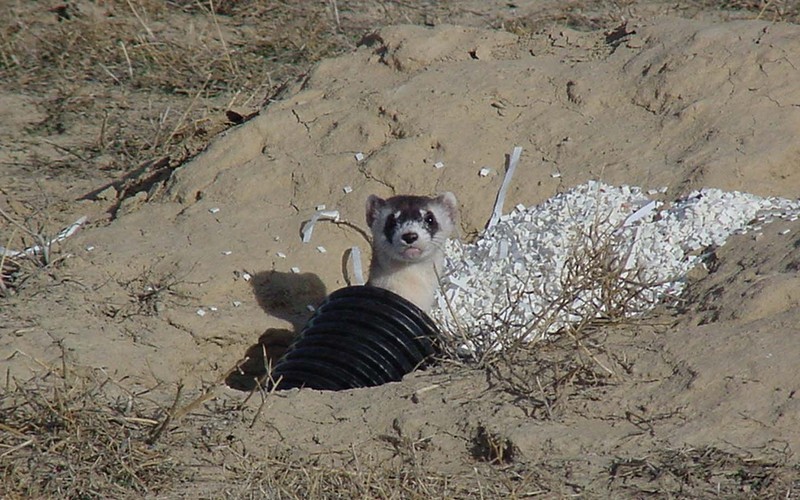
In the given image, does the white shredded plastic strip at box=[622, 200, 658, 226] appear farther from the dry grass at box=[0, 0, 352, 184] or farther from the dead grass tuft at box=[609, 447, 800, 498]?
the dry grass at box=[0, 0, 352, 184]

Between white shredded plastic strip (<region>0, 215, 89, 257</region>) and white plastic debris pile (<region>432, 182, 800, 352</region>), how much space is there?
6.64 feet

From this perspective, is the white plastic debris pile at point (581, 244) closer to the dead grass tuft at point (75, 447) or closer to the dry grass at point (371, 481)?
the dry grass at point (371, 481)

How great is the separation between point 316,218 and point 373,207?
24.8 inches

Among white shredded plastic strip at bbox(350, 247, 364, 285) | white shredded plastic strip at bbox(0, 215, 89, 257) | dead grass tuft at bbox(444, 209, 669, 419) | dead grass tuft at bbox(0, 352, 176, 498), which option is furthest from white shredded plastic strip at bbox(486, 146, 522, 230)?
dead grass tuft at bbox(0, 352, 176, 498)

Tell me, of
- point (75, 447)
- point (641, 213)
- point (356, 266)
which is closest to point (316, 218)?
point (356, 266)

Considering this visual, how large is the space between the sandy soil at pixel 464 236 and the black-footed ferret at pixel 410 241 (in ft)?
1.88

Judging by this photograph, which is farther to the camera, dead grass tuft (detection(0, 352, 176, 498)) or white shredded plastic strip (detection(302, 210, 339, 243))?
white shredded plastic strip (detection(302, 210, 339, 243))

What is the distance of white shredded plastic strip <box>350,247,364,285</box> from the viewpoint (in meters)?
6.50

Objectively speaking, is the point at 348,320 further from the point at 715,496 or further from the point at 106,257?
the point at 715,496

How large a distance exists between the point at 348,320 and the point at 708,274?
5.34ft

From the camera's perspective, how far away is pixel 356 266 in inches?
256

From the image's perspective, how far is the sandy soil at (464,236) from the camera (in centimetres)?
401

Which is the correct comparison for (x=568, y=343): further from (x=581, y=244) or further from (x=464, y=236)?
(x=464, y=236)

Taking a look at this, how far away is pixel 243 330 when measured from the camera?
5941 mm
